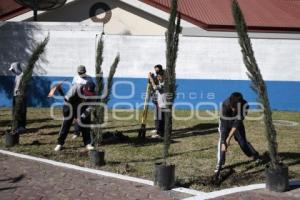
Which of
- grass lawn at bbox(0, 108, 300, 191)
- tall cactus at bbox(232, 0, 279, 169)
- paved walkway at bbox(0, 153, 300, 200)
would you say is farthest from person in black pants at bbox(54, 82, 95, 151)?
tall cactus at bbox(232, 0, 279, 169)

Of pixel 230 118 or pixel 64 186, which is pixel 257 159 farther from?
pixel 64 186

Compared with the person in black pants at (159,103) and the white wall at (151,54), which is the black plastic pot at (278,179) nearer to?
the person in black pants at (159,103)

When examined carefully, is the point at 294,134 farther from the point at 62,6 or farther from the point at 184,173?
the point at 62,6

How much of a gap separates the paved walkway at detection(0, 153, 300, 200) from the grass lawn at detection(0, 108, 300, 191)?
0.58 metres

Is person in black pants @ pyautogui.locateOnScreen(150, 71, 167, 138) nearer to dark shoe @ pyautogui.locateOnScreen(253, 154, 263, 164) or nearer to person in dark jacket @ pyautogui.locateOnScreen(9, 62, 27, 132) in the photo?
dark shoe @ pyautogui.locateOnScreen(253, 154, 263, 164)

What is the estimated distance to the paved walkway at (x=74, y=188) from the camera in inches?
280

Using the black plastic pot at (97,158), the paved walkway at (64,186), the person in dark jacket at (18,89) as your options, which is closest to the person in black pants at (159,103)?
the black plastic pot at (97,158)

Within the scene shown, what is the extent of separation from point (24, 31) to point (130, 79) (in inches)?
150

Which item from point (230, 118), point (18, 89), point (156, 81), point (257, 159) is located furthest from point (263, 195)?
point (18, 89)

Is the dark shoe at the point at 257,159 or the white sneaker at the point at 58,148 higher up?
the white sneaker at the point at 58,148

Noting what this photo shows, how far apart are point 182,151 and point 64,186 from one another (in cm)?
333

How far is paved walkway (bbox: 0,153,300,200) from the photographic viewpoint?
23.3 feet

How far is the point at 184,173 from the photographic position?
28.0ft

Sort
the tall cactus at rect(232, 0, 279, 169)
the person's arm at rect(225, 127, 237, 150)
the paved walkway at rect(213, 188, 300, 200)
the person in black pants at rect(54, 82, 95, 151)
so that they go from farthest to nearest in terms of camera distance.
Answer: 1. the person in black pants at rect(54, 82, 95, 151)
2. the person's arm at rect(225, 127, 237, 150)
3. the tall cactus at rect(232, 0, 279, 169)
4. the paved walkway at rect(213, 188, 300, 200)
